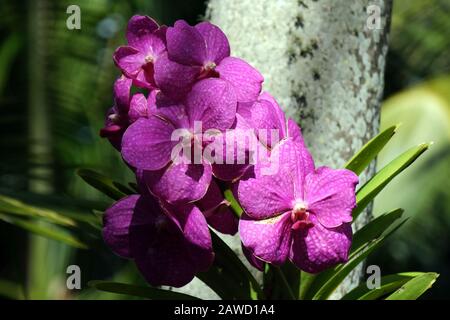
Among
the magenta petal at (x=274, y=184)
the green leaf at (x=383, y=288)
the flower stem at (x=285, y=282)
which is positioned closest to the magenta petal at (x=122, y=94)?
the magenta petal at (x=274, y=184)

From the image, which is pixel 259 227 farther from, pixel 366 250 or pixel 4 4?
pixel 4 4

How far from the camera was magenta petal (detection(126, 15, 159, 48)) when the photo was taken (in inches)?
37.2

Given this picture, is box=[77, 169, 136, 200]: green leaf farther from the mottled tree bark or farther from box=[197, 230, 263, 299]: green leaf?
the mottled tree bark

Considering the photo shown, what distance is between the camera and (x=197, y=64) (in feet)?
2.92

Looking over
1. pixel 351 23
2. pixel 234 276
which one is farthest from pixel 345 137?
pixel 234 276

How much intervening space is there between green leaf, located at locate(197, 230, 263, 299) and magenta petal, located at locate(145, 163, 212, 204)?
0.57 ft

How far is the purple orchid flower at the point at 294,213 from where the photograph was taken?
2.70 ft

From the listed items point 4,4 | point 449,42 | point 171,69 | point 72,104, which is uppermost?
point 449,42

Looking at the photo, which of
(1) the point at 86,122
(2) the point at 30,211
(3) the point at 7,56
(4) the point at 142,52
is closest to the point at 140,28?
(4) the point at 142,52

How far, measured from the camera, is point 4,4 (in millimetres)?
4078

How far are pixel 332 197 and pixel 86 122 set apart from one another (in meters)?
4.28

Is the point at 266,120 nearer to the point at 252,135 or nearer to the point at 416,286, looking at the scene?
the point at 252,135

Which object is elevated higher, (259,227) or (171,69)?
(171,69)
